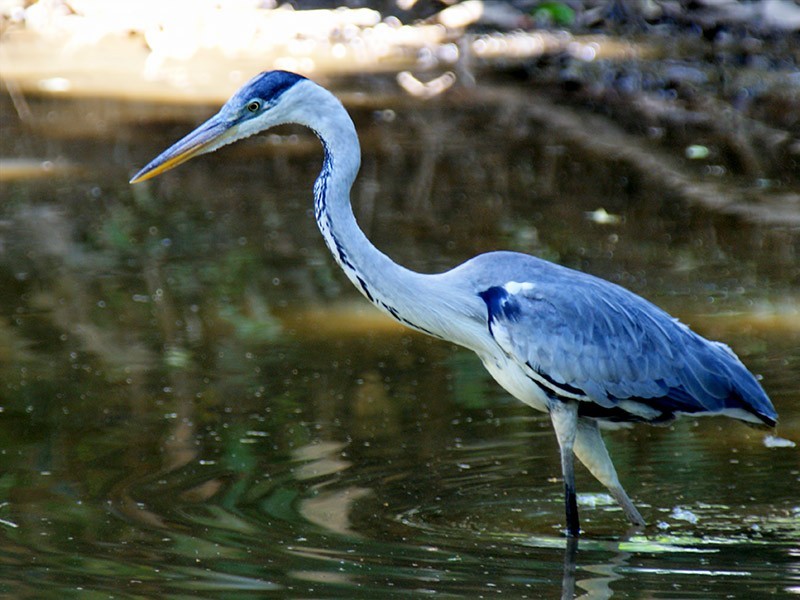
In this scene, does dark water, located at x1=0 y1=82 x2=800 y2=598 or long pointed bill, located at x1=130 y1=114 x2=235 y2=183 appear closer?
dark water, located at x1=0 y1=82 x2=800 y2=598

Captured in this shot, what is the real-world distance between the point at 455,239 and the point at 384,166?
7.69ft

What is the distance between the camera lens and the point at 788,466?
5887 mm

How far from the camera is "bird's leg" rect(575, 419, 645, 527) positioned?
209 inches

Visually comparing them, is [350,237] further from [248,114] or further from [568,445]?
[568,445]

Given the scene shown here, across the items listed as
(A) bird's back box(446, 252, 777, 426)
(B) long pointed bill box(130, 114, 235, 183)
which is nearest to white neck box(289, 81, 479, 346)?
(A) bird's back box(446, 252, 777, 426)

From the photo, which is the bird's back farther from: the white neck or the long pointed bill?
the long pointed bill

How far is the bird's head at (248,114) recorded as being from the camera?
5.21 metres

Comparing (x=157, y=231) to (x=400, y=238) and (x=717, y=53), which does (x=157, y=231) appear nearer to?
(x=400, y=238)

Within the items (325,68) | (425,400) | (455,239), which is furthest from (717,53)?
(425,400)

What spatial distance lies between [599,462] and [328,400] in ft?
5.76

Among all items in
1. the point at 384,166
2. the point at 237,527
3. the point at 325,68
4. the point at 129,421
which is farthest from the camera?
the point at 325,68

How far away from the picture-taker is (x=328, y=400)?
22.2 feet

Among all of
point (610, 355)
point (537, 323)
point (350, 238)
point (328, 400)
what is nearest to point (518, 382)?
point (537, 323)

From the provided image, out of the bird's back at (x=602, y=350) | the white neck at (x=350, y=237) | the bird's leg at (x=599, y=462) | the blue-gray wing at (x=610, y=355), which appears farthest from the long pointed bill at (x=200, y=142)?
the bird's leg at (x=599, y=462)
